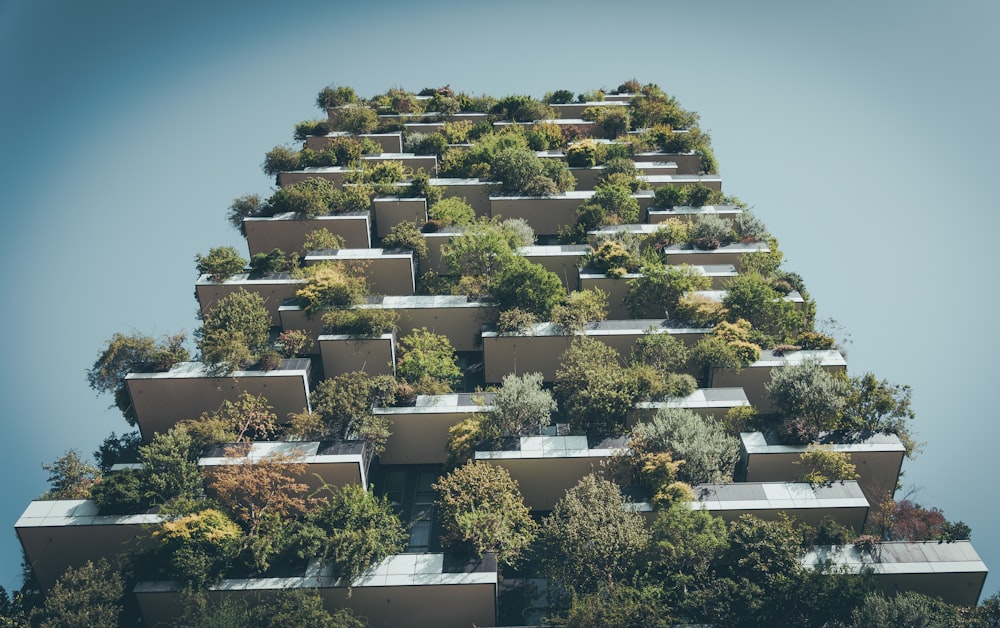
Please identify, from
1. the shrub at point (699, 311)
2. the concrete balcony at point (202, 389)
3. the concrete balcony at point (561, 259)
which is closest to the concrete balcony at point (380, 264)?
the concrete balcony at point (561, 259)

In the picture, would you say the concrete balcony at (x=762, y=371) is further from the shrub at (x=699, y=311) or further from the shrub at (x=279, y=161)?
the shrub at (x=279, y=161)

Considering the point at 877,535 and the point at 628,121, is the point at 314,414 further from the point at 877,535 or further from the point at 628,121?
the point at 628,121

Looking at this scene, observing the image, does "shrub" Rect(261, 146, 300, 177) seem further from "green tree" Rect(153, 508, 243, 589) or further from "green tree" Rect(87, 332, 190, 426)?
"green tree" Rect(153, 508, 243, 589)

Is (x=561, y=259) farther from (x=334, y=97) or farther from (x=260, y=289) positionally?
(x=334, y=97)

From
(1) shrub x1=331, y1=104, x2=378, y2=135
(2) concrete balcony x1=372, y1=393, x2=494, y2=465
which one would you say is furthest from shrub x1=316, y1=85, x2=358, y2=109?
(2) concrete balcony x1=372, y1=393, x2=494, y2=465

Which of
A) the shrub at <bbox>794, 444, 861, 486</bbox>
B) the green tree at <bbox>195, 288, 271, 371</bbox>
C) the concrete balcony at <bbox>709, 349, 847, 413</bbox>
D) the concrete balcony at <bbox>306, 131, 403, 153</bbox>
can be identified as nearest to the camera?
the shrub at <bbox>794, 444, 861, 486</bbox>
